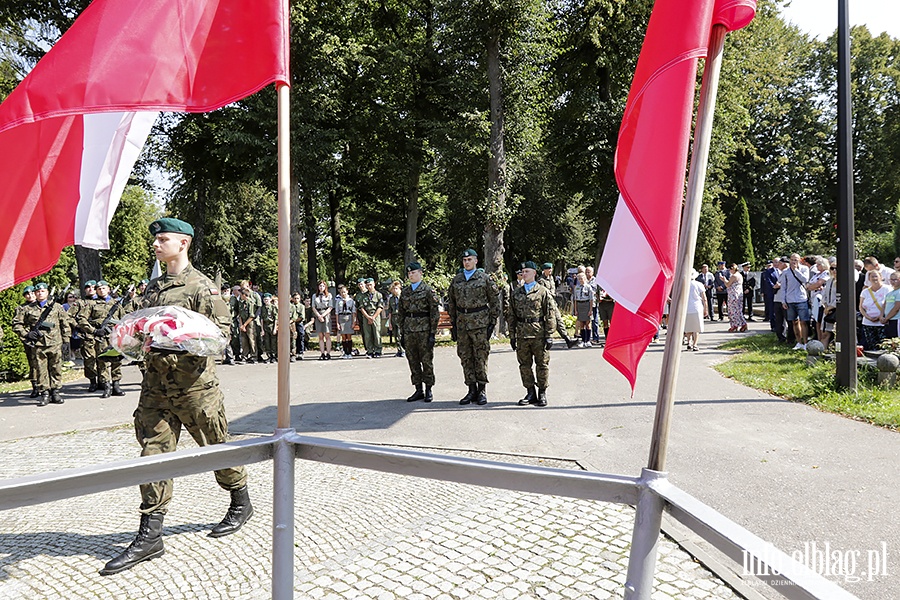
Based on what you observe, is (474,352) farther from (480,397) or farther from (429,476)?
(429,476)

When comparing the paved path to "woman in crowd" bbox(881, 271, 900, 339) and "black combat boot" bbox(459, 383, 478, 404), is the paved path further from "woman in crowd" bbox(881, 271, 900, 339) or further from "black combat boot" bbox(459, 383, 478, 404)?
"woman in crowd" bbox(881, 271, 900, 339)

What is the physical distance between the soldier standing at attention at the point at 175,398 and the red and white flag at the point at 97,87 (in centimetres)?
164

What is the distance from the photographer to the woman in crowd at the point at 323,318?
17.0 meters

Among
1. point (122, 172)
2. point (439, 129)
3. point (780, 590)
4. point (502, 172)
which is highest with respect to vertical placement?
point (439, 129)

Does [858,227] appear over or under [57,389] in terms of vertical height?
over

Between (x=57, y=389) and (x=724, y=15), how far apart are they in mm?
12029

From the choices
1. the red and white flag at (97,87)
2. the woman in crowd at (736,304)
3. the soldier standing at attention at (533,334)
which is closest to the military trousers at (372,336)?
the soldier standing at attention at (533,334)

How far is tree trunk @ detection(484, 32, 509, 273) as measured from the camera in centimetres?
1864

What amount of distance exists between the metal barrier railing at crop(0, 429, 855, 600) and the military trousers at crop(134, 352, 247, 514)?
221cm

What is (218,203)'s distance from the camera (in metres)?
34.0

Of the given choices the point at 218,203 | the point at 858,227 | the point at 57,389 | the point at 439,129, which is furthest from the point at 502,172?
the point at 858,227

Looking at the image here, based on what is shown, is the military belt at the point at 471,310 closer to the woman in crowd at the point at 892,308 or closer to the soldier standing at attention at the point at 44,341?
the woman in crowd at the point at 892,308

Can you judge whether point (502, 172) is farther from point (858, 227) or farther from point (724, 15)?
point (858, 227)

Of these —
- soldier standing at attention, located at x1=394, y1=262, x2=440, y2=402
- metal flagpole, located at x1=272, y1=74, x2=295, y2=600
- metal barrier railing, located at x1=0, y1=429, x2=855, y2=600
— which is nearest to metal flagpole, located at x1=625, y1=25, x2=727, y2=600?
metal barrier railing, located at x1=0, y1=429, x2=855, y2=600
